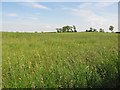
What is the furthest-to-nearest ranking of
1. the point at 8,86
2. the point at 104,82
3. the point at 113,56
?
the point at 113,56, the point at 104,82, the point at 8,86

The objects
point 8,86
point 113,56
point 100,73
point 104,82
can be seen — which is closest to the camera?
point 8,86

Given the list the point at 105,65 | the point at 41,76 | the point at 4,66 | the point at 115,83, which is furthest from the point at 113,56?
the point at 4,66

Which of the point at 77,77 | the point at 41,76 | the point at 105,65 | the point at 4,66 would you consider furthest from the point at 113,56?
the point at 4,66

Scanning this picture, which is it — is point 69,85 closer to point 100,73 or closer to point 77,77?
point 77,77

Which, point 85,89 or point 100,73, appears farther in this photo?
point 100,73

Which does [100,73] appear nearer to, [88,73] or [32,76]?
[88,73]

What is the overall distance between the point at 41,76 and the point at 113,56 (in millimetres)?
2437

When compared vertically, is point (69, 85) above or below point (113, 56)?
below

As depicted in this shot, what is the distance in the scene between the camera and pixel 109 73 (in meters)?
A: 5.74

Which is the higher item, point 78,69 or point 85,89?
point 78,69

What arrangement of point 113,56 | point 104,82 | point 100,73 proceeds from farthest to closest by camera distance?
point 113,56 < point 100,73 < point 104,82

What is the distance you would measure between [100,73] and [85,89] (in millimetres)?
826

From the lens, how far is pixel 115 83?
5566 mm

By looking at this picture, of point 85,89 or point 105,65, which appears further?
point 105,65
